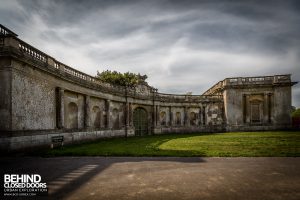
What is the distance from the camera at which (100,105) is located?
2058cm

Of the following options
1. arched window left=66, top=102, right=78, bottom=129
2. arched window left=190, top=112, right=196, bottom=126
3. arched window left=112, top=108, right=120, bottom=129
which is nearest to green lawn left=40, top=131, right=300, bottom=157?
arched window left=66, top=102, right=78, bottom=129

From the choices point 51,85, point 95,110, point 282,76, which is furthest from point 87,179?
point 282,76

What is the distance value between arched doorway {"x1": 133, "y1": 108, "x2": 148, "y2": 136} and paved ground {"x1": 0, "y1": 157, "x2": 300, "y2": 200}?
56.1ft

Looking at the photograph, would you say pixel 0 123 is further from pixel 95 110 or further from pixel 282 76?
pixel 282 76

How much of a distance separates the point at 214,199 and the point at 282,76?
29283mm

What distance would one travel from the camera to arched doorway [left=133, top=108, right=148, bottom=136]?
25.6 m

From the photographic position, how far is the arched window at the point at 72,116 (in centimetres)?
1633

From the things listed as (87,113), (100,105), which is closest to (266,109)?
(100,105)

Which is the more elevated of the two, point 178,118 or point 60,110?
point 60,110

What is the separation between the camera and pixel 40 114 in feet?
41.9

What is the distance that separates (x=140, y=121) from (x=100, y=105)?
7034 mm

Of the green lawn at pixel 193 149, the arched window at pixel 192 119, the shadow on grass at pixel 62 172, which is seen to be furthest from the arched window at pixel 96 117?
the arched window at pixel 192 119

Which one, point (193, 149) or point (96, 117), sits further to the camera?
point (96, 117)

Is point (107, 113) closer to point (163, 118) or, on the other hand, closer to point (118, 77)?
point (163, 118)
